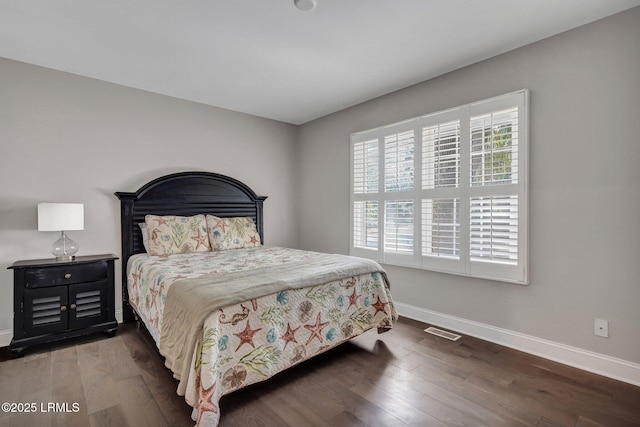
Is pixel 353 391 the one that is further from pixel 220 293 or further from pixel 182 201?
pixel 182 201

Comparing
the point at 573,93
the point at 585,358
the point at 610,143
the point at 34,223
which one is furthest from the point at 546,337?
the point at 34,223

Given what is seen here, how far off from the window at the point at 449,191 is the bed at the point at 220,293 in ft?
2.69

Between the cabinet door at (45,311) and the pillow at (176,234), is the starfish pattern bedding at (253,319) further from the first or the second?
the cabinet door at (45,311)

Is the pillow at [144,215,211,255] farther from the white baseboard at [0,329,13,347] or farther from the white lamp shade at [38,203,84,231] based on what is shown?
the white baseboard at [0,329,13,347]

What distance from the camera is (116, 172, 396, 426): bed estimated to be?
171cm

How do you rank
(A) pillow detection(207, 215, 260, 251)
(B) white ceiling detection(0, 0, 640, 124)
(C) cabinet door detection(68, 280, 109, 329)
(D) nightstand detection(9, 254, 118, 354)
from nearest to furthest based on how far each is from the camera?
(B) white ceiling detection(0, 0, 640, 124) < (D) nightstand detection(9, 254, 118, 354) < (C) cabinet door detection(68, 280, 109, 329) < (A) pillow detection(207, 215, 260, 251)

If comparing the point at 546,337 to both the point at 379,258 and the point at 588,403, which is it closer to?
the point at 588,403

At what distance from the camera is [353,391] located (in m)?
2.00

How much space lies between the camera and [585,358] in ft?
7.46

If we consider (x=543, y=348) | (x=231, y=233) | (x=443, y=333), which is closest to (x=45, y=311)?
(x=231, y=233)

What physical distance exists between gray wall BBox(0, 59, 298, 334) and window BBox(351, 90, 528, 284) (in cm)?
190

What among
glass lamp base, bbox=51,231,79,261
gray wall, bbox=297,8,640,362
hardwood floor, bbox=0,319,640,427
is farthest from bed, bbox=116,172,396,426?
gray wall, bbox=297,8,640,362

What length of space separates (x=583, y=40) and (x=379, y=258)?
8.53 ft

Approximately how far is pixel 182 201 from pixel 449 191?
9.74 feet
